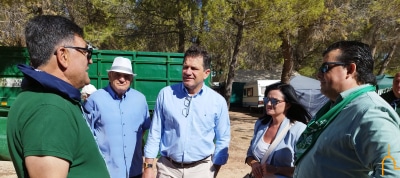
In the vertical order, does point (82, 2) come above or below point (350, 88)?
above

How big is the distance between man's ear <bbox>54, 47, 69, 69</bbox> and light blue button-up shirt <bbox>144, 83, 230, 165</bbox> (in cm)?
172

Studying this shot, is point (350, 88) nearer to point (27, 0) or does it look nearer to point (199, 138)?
point (199, 138)

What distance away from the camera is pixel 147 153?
11.2ft

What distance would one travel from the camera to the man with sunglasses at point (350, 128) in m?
1.63

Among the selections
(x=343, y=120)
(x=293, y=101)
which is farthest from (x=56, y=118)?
(x=293, y=101)

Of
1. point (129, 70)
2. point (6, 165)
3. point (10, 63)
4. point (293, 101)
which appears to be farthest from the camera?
point (10, 63)

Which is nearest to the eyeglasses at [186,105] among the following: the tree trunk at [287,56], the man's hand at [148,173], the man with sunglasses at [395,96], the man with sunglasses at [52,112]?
the man's hand at [148,173]

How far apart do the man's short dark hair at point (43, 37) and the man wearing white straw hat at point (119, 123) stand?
182 centimetres

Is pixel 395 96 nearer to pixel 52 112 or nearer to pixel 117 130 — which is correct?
pixel 117 130

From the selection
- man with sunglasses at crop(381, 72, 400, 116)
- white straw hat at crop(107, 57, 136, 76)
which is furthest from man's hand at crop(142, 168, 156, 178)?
man with sunglasses at crop(381, 72, 400, 116)

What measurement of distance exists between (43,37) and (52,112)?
0.39 meters

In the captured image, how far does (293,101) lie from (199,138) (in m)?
1.00

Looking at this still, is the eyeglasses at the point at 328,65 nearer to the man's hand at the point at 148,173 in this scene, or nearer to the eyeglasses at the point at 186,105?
the eyeglasses at the point at 186,105

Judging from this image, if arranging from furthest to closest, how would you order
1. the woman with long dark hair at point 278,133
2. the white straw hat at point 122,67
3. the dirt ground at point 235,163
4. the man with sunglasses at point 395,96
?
the dirt ground at point 235,163, the man with sunglasses at point 395,96, the white straw hat at point 122,67, the woman with long dark hair at point 278,133
